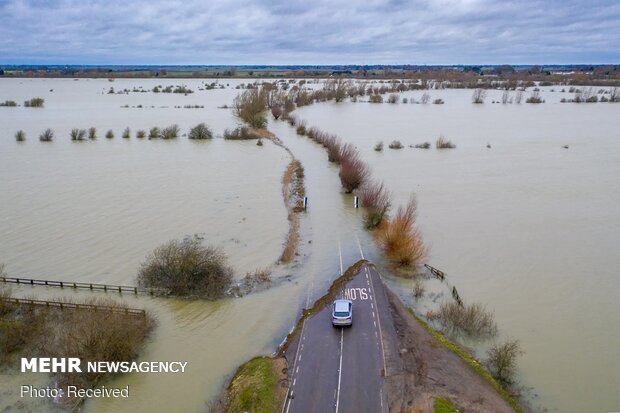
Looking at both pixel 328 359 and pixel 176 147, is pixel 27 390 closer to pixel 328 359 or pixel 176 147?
pixel 328 359

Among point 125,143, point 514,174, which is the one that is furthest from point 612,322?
point 125,143

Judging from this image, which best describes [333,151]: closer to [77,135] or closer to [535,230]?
[535,230]

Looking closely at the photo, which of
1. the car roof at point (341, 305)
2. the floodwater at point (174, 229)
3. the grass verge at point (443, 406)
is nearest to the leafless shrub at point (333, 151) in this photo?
the floodwater at point (174, 229)

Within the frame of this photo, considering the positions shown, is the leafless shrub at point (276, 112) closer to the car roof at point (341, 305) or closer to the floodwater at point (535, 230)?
the floodwater at point (535, 230)

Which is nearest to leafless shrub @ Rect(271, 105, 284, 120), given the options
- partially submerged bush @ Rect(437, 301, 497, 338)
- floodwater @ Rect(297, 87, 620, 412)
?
floodwater @ Rect(297, 87, 620, 412)

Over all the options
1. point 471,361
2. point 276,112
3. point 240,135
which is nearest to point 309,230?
point 471,361

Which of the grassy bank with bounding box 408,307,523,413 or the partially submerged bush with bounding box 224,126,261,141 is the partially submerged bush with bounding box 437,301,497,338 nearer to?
the grassy bank with bounding box 408,307,523,413
